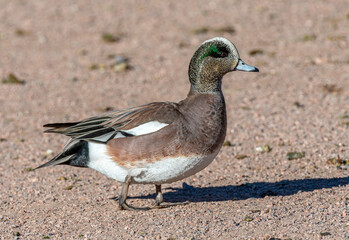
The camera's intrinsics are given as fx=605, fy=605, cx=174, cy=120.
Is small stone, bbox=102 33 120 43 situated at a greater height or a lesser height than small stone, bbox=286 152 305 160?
greater

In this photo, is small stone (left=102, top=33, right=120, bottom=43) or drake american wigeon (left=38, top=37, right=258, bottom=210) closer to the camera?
drake american wigeon (left=38, top=37, right=258, bottom=210)

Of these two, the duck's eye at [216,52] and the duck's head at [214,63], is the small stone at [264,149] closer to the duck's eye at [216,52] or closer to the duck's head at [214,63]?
the duck's head at [214,63]

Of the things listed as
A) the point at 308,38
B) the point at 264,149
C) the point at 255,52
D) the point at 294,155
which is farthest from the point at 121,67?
the point at 294,155

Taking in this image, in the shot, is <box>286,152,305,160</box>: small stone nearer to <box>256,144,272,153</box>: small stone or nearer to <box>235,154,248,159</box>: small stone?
<box>256,144,272,153</box>: small stone

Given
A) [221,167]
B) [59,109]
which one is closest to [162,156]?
[221,167]

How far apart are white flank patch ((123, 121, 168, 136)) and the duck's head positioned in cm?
54

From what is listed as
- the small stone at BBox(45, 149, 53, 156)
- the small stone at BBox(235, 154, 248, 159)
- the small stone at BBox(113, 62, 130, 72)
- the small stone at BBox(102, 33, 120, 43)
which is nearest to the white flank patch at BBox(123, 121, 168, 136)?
the small stone at BBox(235, 154, 248, 159)

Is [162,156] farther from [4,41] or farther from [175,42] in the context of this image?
[4,41]

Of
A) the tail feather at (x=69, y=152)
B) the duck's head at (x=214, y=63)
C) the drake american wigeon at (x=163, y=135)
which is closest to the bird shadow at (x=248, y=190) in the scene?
the drake american wigeon at (x=163, y=135)

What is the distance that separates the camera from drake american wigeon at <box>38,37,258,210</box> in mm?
5125

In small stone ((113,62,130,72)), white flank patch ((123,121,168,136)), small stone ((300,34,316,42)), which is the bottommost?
small stone ((300,34,316,42))

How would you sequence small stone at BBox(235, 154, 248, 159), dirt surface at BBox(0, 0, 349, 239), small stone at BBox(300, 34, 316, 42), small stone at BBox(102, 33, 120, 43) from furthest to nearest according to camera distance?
small stone at BBox(102, 33, 120, 43)
small stone at BBox(300, 34, 316, 42)
small stone at BBox(235, 154, 248, 159)
dirt surface at BBox(0, 0, 349, 239)

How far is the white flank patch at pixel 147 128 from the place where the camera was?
5.21 meters

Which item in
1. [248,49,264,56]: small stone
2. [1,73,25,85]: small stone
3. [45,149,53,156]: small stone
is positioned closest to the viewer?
[45,149,53,156]: small stone
